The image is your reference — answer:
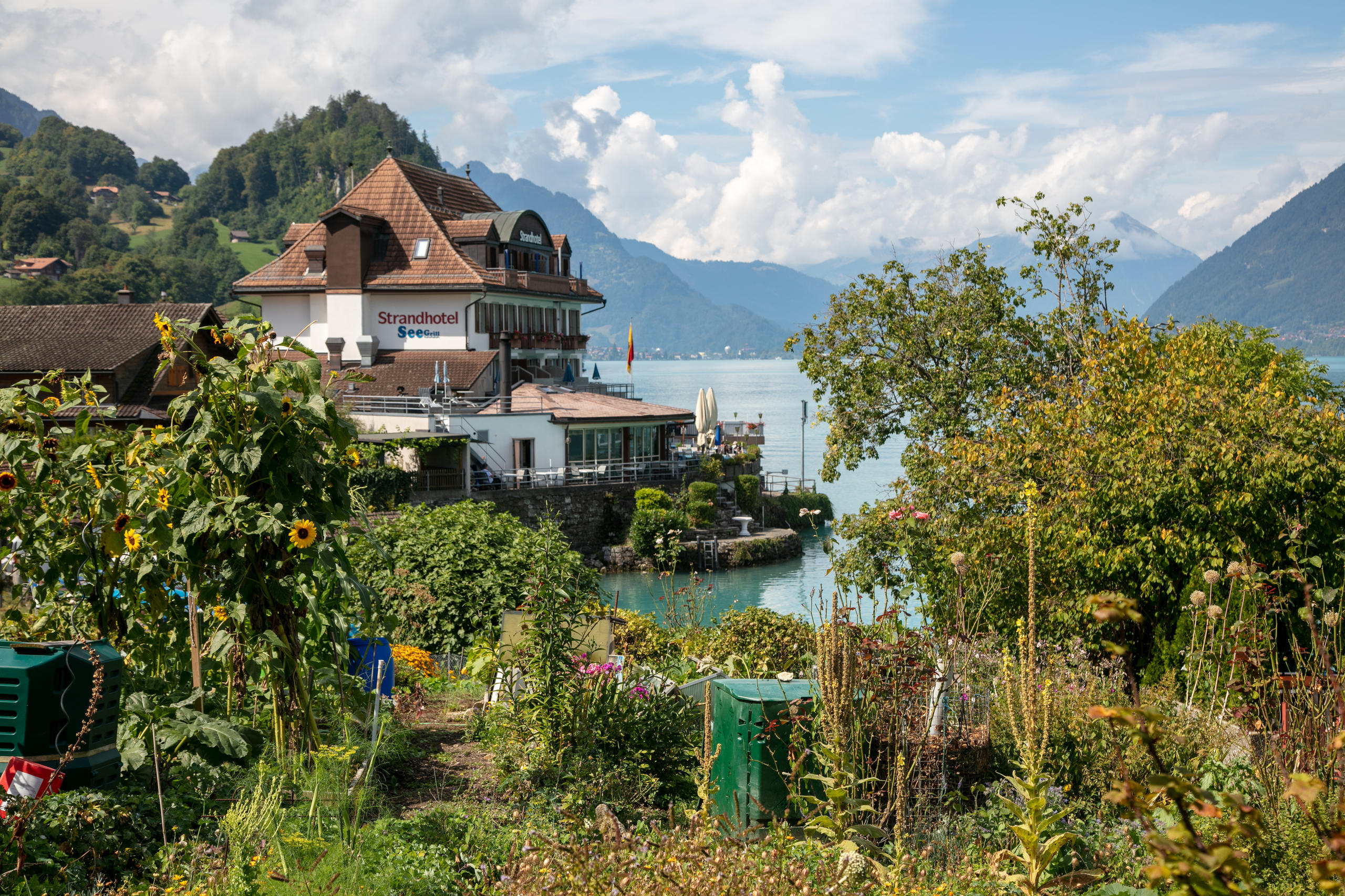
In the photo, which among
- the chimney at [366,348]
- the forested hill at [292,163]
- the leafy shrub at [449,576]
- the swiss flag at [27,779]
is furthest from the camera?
the forested hill at [292,163]

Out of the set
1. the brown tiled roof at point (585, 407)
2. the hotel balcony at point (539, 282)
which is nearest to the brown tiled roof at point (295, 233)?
the hotel balcony at point (539, 282)

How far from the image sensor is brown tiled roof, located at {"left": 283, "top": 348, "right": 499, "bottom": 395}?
41906 millimetres

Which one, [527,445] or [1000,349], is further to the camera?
[527,445]

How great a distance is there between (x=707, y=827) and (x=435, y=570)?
8.75 m

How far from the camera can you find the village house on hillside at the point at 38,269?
90.4m

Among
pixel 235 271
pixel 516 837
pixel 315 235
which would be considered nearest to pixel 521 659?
pixel 516 837

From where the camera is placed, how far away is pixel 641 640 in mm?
10438

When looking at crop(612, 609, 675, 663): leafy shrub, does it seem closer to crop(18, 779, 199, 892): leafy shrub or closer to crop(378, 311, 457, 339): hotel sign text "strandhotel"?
crop(18, 779, 199, 892): leafy shrub

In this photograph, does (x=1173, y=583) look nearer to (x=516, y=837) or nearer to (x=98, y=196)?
(x=516, y=837)

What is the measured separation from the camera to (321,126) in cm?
13938

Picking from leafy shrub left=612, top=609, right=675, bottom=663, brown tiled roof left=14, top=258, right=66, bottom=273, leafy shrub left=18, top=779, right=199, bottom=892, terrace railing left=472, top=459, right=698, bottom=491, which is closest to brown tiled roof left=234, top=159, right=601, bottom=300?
terrace railing left=472, top=459, right=698, bottom=491

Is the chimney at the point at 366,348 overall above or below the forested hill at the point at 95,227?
below

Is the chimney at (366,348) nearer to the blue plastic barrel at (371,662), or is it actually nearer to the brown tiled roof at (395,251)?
the brown tiled roof at (395,251)

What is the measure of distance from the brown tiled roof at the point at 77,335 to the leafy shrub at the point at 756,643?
27441 mm
